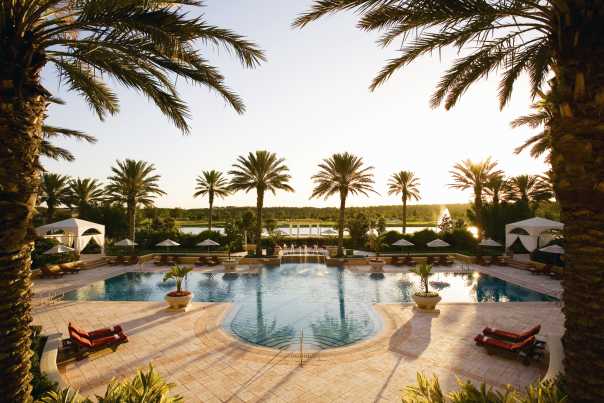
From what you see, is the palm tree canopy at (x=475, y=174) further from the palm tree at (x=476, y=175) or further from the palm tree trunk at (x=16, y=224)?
the palm tree trunk at (x=16, y=224)

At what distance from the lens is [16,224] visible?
4184 millimetres

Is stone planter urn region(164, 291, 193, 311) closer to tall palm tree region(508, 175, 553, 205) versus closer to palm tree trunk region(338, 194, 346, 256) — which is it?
palm tree trunk region(338, 194, 346, 256)

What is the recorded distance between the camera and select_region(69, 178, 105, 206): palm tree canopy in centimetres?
3894

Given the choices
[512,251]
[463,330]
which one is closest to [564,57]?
[463,330]

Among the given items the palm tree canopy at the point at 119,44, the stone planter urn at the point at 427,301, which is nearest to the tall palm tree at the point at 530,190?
the stone planter urn at the point at 427,301

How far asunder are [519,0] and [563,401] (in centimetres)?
629

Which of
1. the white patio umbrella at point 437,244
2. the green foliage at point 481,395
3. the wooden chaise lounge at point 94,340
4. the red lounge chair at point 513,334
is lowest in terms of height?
the wooden chaise lounge at point 94,340

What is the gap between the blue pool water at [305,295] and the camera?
490 inches

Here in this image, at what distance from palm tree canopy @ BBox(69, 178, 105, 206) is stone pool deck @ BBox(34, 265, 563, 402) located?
97.5 ft

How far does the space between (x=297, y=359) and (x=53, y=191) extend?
38633 mm

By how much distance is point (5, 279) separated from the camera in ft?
13.7

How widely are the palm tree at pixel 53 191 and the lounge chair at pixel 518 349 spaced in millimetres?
42531

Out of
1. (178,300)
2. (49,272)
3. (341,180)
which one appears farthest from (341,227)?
(49,272)

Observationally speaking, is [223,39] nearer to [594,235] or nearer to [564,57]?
[564,57]
